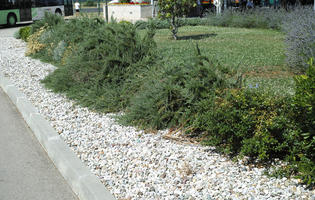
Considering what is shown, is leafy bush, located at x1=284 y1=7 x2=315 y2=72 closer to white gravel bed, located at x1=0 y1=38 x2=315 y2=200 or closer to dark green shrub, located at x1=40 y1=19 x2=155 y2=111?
dark green shrub, located at x1=40 y1=19 x2=155 y2=111

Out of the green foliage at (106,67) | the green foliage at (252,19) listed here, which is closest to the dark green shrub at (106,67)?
the green foliage at (106,67)

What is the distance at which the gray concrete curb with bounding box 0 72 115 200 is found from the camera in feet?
12.8

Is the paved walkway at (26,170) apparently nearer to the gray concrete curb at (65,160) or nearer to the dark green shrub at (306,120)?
the gray concrete curb at (65,160)

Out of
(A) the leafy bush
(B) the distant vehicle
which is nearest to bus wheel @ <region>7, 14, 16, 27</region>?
(B) the distant vehicle

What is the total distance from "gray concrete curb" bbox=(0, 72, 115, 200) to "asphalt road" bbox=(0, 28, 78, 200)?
79 millimetres

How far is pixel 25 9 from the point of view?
29453mm

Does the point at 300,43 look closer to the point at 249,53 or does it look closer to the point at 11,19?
the point at 249,53

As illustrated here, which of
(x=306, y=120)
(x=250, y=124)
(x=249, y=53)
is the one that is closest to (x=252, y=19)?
(x=249, y=53)

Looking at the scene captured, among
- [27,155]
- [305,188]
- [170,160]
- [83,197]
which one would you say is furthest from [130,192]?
[27,155]

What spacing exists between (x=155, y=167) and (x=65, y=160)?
1083 mm

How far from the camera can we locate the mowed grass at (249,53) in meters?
7.80

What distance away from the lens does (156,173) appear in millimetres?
4156

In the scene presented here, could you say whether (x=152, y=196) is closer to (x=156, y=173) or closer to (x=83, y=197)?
(x=156, y=173)

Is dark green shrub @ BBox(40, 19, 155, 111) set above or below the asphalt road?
above
